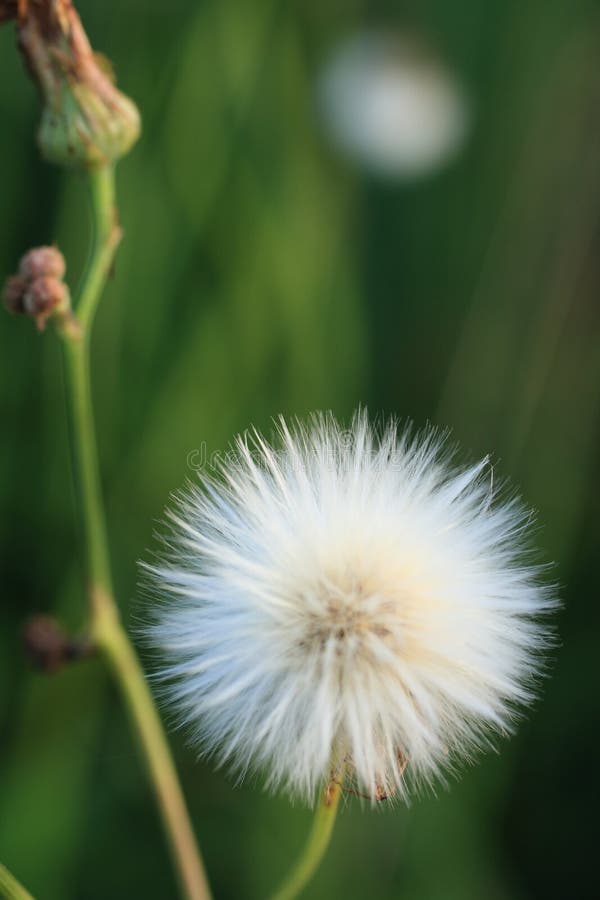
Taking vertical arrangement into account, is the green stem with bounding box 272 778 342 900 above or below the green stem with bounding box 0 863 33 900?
above

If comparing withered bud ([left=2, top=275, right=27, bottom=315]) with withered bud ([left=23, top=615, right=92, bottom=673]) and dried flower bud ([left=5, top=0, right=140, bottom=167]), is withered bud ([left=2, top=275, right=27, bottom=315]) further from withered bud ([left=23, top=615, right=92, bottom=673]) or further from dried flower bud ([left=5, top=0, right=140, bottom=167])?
withered bud ([left=23, top=615, right=92, bottom=673])

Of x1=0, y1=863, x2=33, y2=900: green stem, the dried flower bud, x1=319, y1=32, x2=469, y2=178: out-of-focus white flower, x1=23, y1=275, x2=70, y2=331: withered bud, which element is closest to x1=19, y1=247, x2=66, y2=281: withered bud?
x1=23, y1=275, x2=70, y2=331: withered bud

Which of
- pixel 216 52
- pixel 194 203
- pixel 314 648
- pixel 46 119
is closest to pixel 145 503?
pixel 194 203

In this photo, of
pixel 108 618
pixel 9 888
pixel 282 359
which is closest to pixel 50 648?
pixel 108 618

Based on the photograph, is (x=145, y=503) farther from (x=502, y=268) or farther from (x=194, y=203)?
(x=502, y=268)

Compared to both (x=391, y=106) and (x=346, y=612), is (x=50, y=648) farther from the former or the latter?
(x=391, y=106)

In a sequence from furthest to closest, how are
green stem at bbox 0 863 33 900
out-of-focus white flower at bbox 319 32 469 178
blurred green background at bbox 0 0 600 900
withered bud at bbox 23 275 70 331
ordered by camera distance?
out-of-focus white flower at bbox 319 32 469 178 < blurred green background at bbox 0 0 600 900 < withered bud at bbox 23 275 70 331 < green stem at bbox 0 863 33 900
